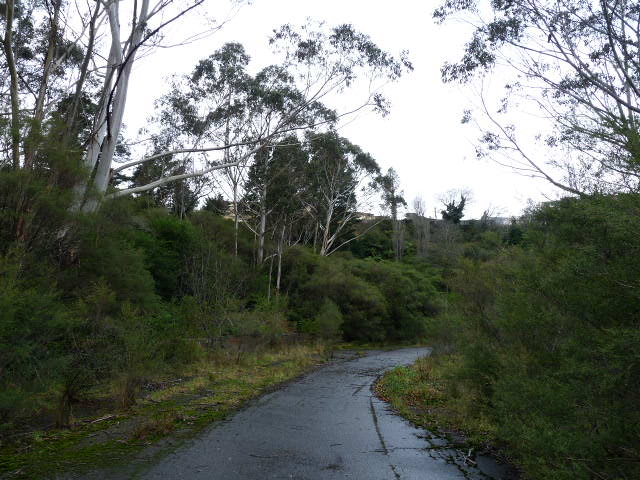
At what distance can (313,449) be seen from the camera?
309 inches

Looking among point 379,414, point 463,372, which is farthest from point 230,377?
point 463,372

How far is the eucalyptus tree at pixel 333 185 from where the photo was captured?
33.5 m

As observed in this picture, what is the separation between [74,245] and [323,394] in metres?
7.68

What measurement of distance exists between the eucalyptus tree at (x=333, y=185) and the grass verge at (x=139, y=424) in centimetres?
1772

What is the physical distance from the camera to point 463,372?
29.7ft

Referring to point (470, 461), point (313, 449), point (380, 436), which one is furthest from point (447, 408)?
point (313, 449)

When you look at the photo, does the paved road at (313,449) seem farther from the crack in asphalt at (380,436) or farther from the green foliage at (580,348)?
the green foliage at (580,348)

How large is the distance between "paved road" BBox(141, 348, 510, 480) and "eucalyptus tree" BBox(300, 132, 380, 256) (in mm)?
20762

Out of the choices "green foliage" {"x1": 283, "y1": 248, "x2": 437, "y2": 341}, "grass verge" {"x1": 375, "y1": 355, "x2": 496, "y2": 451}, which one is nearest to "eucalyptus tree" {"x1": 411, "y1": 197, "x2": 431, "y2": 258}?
"green foliage" {"x1": 283, "y1": 248, "x2": 437, "y2": 341}

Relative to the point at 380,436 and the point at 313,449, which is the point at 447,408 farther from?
the point at 313,449

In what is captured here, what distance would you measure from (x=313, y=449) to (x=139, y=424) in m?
2.78

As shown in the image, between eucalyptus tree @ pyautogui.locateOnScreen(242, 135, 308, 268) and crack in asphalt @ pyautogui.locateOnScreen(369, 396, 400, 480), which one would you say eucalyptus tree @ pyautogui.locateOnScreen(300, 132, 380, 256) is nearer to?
eucalyptus tree @ pyautogui.locateOnScreen(242, 135, 308, 268)

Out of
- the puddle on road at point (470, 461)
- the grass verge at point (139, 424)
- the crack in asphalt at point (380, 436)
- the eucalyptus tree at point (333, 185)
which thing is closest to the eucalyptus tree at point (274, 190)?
the eucalyptus tree at point (333, 185)

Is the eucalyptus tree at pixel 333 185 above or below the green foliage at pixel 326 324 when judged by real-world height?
above
